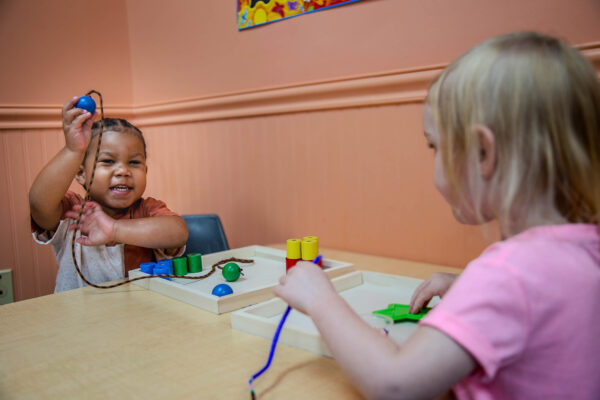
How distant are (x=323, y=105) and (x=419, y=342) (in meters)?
0.93

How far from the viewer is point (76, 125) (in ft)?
2.93

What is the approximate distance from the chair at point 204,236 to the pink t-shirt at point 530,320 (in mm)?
936

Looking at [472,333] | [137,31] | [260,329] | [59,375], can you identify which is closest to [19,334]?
[59,375]

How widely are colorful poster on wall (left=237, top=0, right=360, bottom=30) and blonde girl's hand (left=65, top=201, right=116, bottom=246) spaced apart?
2.40 feet

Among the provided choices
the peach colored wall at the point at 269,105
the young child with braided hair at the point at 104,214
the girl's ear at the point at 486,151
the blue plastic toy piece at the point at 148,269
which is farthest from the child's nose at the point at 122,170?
the girl's ear at the point at 486,151

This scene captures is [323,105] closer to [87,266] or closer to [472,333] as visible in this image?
[87,266]

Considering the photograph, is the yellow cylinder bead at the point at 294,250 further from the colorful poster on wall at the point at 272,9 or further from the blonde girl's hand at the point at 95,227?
the colorful poster on wall at the point at 272,9

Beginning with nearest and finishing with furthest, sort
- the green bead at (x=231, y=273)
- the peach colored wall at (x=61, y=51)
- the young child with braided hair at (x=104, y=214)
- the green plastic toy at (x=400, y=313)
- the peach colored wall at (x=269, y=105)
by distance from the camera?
1. the green plastic toy at (x=400, y=313)
2. the green bead at (x=231, y=273)
3. the young child with braided hair at (x=104, y=214)
4. the peach colored wall at (x=269, y=105)
5. the peach colored wall at (x=61, y=51)

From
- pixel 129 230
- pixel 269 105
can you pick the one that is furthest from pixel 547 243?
pixel 269 105

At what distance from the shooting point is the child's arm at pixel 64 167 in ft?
2.94

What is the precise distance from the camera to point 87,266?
1045 mm

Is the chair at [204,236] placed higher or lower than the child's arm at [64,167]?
lower

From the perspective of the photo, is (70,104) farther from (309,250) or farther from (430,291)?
(430,291)

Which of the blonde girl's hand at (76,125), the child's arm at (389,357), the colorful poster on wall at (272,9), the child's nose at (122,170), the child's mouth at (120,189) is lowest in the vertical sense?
the child's arm at (389,357)
